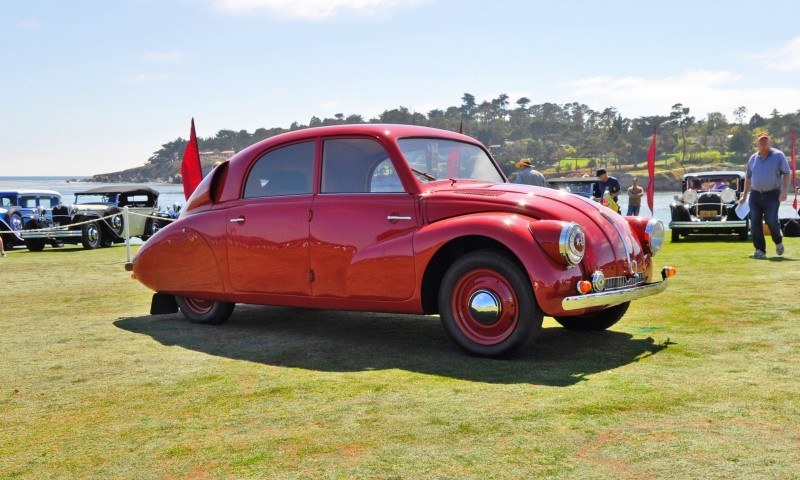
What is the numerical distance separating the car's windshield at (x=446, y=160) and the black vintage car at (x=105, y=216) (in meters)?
14.9

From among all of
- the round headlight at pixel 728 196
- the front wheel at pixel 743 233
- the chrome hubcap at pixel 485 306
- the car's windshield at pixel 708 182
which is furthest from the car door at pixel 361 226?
the car's windshield at pixel 708 182

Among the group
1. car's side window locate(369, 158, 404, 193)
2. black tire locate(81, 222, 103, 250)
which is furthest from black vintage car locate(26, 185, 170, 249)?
car's side window locate(369, 158, 404, 193)

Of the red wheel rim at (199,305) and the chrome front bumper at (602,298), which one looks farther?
the red wheel rim at (199,305)

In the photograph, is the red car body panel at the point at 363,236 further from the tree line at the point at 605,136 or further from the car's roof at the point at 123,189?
the tree line at the point at 605,136

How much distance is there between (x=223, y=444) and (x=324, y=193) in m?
2.83

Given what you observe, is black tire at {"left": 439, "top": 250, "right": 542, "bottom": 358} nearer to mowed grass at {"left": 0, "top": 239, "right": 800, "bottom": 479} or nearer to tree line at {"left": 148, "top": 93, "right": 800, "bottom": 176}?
mowed grass at {"left": 0, "top": 239, "right": 800, "bottom": 479}

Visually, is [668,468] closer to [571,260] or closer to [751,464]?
[751,464]

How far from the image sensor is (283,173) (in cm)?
638

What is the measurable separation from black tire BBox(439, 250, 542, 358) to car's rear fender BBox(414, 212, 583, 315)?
97mm

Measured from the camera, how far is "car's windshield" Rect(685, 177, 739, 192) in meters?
20.2

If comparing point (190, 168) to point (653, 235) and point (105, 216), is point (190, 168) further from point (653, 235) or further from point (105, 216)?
point (653, 235)

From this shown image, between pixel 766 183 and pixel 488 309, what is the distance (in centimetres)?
817

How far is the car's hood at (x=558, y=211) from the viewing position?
521cm

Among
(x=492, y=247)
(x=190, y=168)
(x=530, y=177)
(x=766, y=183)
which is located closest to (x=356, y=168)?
(x=492, y=247)
